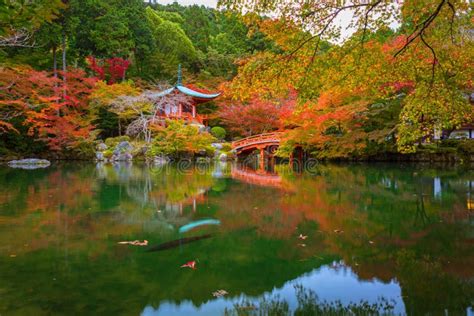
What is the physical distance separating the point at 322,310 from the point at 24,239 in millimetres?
3619

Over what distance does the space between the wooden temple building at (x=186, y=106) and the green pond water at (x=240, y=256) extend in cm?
1626

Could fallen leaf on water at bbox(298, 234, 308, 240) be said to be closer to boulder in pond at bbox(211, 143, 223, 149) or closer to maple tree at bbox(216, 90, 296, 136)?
maple tree at bbox(216, 90, 296, 136)

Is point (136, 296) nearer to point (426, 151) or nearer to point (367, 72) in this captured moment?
point (367, 72)

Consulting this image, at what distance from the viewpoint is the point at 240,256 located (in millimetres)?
3975

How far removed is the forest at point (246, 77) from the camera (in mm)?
4750

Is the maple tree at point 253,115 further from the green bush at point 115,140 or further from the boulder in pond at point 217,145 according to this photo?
the green bush at point 115,140

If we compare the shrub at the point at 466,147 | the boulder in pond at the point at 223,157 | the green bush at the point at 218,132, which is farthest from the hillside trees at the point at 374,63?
the green bush at the point at 218,132

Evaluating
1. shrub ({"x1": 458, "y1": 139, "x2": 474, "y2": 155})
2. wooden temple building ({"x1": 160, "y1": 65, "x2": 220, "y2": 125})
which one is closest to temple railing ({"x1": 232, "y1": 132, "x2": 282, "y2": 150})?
wooden temple building ({"x1": 160, "y1": 65, "x2": 220, "y2": 125})

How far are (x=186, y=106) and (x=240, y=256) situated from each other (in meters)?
21.5

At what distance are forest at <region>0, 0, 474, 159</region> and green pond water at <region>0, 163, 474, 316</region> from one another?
5.56 feet

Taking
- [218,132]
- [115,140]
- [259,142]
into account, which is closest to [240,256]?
[259,142]

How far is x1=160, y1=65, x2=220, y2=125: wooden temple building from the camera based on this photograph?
921 inches

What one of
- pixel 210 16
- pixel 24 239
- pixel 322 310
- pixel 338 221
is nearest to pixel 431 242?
pixel 338 221

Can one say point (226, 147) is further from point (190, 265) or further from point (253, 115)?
point (190, 265)
